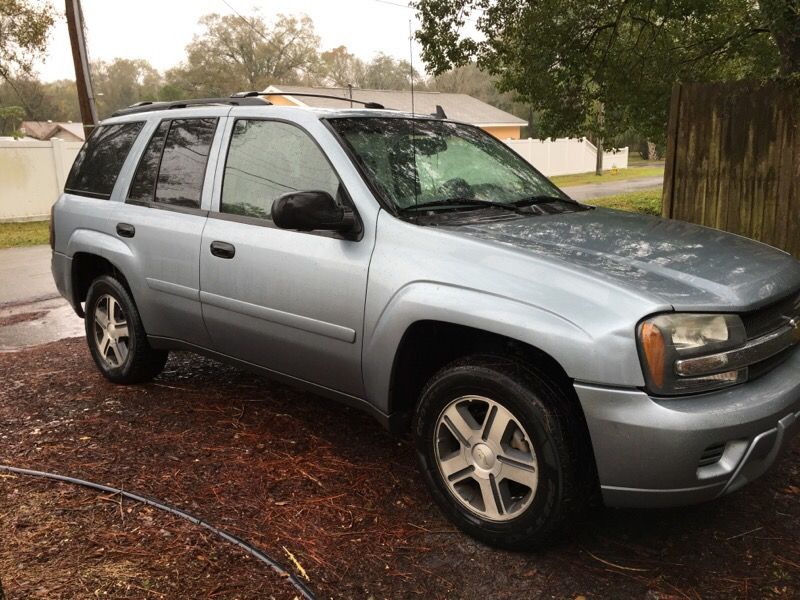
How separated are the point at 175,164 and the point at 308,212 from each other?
1643 mm

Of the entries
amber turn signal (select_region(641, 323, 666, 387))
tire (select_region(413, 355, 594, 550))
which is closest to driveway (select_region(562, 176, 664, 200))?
tire (select_region(413, 355, 594, 550))

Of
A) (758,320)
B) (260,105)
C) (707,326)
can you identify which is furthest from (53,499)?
(758,320)

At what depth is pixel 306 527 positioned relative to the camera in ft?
10.5

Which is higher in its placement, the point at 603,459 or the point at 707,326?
the point at 707,326

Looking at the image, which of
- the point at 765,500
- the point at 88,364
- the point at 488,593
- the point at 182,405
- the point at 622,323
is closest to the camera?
the point at 622,323

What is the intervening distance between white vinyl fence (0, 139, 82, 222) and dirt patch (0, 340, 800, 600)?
16612 millimetres

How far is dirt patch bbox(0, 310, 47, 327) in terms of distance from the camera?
7715 millimetres

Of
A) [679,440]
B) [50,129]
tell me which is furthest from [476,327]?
[50,129]

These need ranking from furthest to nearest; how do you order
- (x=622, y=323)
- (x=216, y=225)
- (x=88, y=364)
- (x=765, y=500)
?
1. (x=88, y=364)
2. (x=216, y=225)
3. (x=765, y=500)
4. (x=622, y=323)

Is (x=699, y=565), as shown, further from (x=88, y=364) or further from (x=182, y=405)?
(x=88, y=364)

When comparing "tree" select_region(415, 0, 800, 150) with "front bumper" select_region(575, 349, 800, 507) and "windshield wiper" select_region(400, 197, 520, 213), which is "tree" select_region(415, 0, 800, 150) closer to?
"windshield wiper" select_region(400, 197, 520, 213)

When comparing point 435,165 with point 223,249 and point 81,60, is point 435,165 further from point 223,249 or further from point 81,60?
point 81,60

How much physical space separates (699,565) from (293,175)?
258 centimetres

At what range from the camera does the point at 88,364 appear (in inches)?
227
